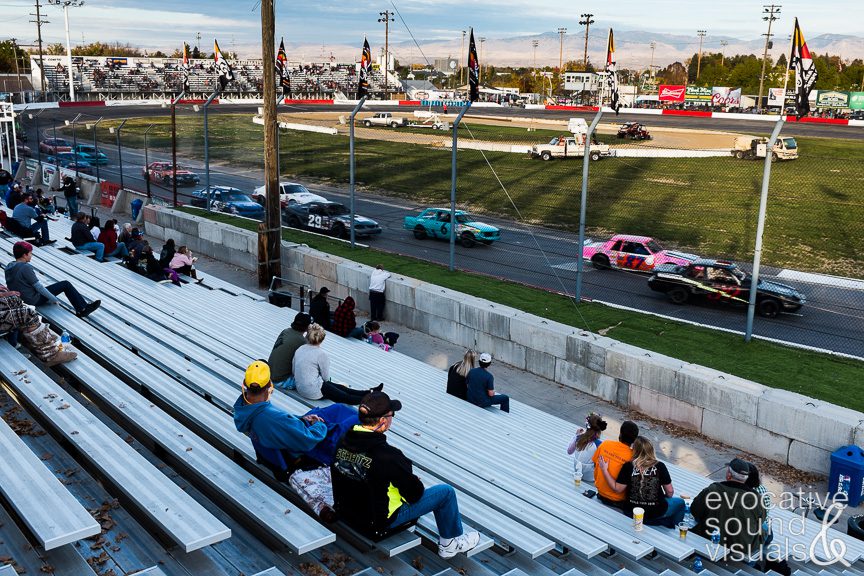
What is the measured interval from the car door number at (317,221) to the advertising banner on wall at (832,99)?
72035 millimetres

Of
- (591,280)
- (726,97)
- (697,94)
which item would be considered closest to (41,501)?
(591,280)

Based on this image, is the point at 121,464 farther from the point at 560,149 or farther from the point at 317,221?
the point at 560,149

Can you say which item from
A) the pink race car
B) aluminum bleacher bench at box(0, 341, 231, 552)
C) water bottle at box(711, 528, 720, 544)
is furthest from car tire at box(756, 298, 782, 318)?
aluminum bleacher bench at box(0, 341, 231, 552)

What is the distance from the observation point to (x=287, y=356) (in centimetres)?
931

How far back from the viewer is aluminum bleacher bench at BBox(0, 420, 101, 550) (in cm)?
488

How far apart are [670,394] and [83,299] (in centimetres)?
872

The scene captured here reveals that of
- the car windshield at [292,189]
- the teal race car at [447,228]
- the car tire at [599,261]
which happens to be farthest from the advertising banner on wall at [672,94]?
the car tire at [599,261]

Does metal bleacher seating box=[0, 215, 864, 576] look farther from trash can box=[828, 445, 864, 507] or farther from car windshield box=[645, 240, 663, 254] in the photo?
car windshield box=[645, 240, 663, 254]

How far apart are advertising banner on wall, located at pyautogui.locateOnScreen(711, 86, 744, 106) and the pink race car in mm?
78869

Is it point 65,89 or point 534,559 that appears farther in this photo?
point 65,89

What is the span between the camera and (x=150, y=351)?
9.84 metres

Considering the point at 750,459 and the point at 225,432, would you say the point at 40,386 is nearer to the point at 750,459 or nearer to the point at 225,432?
the point at 225,432

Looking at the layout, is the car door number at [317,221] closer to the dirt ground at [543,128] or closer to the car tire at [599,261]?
the car tire at [599,261]

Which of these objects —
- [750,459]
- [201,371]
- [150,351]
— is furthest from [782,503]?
[150,351]
